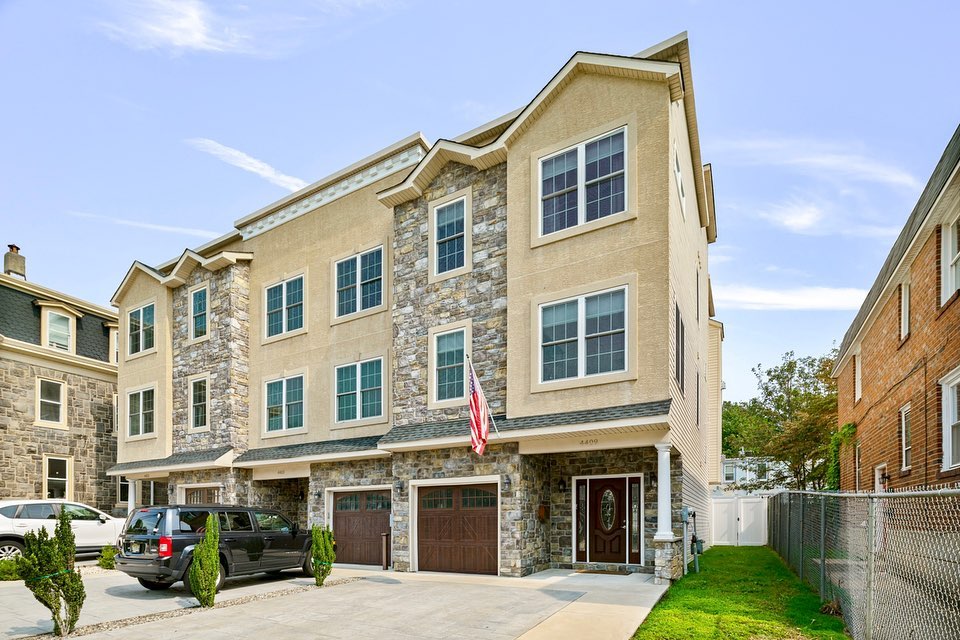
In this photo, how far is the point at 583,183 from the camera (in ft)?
48.3

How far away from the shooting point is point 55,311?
26.9 metres

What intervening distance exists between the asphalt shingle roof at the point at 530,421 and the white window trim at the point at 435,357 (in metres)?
0.45

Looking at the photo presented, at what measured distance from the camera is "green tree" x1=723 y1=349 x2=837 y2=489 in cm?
3344

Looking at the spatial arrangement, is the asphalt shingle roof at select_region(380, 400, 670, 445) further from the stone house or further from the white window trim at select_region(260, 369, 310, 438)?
the stone house

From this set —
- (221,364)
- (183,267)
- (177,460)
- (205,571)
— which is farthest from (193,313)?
(205,571)

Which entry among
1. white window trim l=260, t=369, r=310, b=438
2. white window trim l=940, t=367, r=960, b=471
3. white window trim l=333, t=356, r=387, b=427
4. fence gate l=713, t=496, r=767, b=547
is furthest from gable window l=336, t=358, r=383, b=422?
fence gate l=713, t=496, r=767, b=547

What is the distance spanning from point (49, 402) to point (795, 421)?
32.1 metres

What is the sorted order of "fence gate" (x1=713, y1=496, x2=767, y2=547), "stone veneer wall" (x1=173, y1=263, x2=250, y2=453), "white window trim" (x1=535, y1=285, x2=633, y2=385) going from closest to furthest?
"white window trim" (x1=535, y1=285, x2=633, y2=385)
"stone veneer wall" (x1=173, y1=263, x2=250, y2=453)
"fence gate" (x1=713, y1=496, x2=767, y2=547)

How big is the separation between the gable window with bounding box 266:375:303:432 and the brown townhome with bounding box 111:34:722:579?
0.08 meters

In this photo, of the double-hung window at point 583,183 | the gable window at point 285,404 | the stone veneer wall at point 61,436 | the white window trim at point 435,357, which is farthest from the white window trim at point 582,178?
the stone veneer wall at point 61,436

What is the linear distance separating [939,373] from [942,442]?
1241 mm

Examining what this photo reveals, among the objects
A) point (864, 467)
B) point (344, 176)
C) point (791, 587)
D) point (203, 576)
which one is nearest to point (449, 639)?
point (203, 576)

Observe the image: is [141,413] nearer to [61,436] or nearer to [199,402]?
[199,402]

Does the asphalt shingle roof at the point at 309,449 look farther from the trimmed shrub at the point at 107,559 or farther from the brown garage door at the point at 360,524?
the trimmed shrub at the point at 107,559
